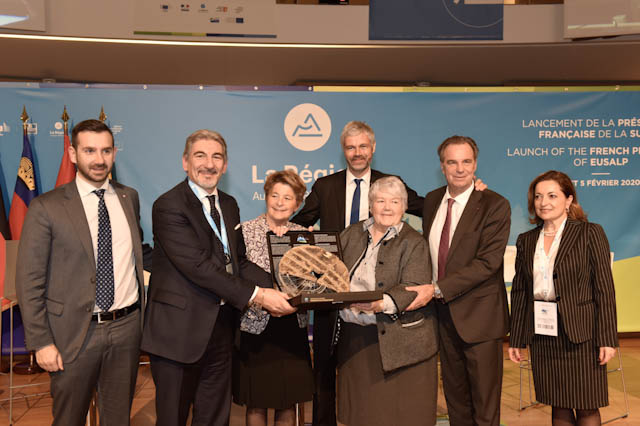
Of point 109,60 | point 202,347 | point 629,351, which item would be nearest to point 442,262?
point 202,347

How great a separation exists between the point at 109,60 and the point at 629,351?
7.01 metres

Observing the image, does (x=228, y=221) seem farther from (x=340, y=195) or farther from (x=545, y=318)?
(x=545, y=318)

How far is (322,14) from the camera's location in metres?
6.32

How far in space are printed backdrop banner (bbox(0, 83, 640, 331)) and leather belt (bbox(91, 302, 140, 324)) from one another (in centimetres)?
251

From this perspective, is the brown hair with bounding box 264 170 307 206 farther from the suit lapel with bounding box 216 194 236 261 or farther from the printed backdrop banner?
the printed backdrop banner

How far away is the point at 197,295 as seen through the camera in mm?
2676

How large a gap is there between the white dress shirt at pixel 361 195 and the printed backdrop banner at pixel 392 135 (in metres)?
1.62

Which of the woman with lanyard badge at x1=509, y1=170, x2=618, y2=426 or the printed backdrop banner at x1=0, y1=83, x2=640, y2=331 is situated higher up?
the printed backdrop banner at x1=0, y1=83, x2=640, y2=331

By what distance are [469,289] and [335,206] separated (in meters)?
1.08

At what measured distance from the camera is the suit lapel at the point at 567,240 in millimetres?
2873

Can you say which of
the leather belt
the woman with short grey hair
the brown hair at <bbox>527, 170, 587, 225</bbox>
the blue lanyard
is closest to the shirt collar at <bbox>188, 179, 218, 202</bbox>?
the blue lanyard

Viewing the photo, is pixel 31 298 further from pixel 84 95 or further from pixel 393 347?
pixel 84 95

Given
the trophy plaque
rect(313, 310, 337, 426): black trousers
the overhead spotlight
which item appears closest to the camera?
the trophy plaque

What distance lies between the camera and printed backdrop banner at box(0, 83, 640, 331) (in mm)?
5016
